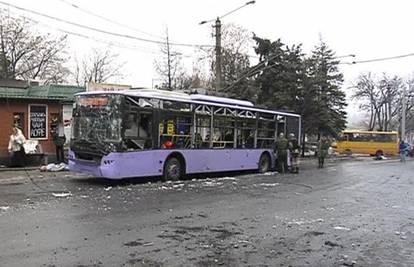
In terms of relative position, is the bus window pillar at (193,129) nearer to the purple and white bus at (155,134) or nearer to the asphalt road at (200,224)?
the purple and white bus at (155,134)

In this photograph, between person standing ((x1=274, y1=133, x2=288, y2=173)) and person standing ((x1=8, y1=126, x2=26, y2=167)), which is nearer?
person standing ((x1=8, y1=126, x2=26, y2=167))

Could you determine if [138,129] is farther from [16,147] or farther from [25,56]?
[25,56]

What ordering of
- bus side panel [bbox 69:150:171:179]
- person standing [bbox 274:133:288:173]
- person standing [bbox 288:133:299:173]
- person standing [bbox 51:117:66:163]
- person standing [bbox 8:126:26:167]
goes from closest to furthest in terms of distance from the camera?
bus side panel [bbox 69:150:171:179] < person standing [bbox 8:126:26:167] < person standing [bbox 51:117:66:163] < person standing [bbox 274:133:288:173] < person standing [bbox 288:133:299:173]

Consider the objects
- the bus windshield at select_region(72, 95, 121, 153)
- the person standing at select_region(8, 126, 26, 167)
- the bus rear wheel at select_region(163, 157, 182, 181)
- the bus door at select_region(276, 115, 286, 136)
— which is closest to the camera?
the bus windshield at select_region(72, 95, 121, 153)

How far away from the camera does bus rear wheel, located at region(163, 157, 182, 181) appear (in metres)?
17.2

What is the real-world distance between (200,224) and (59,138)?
13449 mm

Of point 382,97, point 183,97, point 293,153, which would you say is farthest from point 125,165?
point 382,97

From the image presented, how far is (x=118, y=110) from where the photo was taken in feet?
51.1

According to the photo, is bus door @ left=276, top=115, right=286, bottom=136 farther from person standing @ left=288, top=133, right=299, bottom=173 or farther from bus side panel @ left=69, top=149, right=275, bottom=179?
bus side panel @ left=69, top=149, right=275, bottom=179

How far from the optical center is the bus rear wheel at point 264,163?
22.7m

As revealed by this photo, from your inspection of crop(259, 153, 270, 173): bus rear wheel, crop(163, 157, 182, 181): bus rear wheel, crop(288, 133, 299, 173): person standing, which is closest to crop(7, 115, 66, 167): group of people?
crop(163, 157, 182, 181): bus rear wheel

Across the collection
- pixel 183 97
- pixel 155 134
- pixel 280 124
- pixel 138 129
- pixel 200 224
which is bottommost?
pixel 200 224

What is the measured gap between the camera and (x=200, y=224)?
9875 mm

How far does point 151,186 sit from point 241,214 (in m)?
5.36
